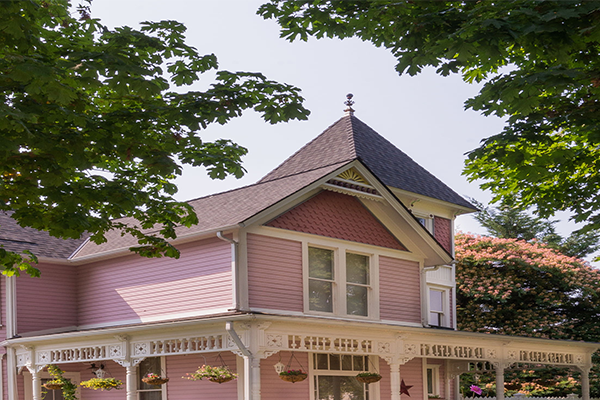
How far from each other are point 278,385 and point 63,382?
5.60 metres

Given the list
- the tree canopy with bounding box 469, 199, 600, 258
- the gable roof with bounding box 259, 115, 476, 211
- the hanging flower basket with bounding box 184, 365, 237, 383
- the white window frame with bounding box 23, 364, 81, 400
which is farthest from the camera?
the tree canopy with bounding box 469, 199, 600, 258

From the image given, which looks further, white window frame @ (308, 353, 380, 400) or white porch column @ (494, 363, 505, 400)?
white porch column @ (494, 363, 505, 400)

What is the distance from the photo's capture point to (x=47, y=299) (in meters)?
20.5

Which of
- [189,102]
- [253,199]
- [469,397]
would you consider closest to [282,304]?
[253,199]

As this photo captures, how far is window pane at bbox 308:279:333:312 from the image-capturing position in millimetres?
18062

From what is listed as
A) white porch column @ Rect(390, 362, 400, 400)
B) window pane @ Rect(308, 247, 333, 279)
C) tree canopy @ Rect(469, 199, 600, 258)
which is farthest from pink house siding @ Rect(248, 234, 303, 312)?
tree canopy @ Rect(469, 199, 600, 258)

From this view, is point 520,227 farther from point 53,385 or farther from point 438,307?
point 53,385

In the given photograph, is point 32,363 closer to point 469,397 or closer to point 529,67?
point 529,67

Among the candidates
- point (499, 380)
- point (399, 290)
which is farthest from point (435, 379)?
point (399, 290)

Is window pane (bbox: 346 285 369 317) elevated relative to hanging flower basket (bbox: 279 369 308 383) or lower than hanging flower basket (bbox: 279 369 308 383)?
elevated

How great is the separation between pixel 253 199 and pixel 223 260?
1.93 meters

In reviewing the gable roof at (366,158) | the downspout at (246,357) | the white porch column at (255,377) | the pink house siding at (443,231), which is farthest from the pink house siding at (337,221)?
the pink house siding at (443,231)

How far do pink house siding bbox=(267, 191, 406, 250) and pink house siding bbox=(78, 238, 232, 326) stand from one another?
172 centimetres

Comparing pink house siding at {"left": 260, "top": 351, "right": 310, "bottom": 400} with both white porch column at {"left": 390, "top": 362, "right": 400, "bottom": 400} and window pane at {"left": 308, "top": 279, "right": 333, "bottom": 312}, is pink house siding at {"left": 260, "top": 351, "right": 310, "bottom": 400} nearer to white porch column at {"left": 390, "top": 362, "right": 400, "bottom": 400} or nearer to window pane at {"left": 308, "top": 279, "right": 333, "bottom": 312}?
window pane at {"left": 308, "top": 279, "right": 333, "bottom": 312}
